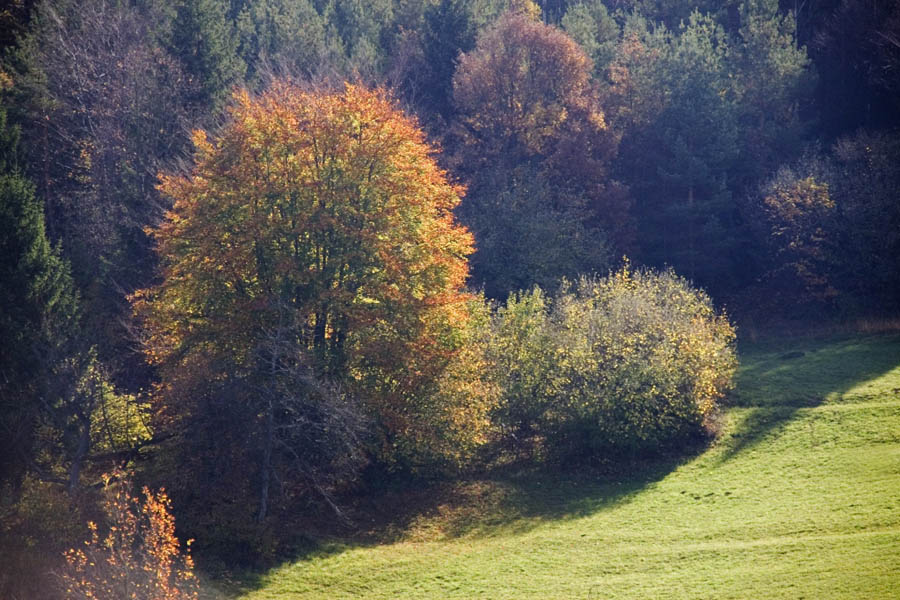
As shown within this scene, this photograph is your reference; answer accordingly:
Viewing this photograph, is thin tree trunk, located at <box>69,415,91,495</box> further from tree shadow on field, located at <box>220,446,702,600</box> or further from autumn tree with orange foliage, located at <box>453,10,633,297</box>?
autumn tree with orange foliage, located at <box>453,10,633,297</box>

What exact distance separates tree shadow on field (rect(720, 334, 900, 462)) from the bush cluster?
2116 millimetres

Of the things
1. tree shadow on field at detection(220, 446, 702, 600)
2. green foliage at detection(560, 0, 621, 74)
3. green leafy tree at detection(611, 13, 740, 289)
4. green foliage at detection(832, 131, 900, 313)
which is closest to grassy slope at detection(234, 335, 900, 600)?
tree shadow on field at detection(220, 446, 702, 600)

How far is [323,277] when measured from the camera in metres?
37.7

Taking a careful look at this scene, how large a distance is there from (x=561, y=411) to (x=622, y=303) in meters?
6.61

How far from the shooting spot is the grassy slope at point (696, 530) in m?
28.3

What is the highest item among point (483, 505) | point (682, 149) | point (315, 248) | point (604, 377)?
point (682, 149)

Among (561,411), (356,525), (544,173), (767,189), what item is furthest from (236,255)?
(767,189)

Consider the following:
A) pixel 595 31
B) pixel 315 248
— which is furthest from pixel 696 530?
pixel 595 31

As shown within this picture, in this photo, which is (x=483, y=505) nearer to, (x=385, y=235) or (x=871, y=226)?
(x=385, y=235)

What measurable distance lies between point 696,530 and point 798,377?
17768 mm

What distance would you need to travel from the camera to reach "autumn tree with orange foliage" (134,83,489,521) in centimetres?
3638

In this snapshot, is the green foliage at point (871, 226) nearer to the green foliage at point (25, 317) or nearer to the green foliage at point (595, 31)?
the green foliage at point (595, 31)

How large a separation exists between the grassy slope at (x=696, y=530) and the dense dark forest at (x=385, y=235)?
2588 millimetres

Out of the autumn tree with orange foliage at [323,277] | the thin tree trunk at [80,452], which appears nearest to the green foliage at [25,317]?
the thin tree trunk at [80,452]
